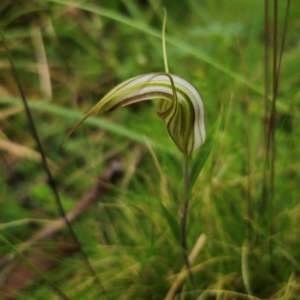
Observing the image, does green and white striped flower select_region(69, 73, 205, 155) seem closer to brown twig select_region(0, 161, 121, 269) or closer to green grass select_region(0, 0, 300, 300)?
green grass select_region(0, 0, 300, 300)

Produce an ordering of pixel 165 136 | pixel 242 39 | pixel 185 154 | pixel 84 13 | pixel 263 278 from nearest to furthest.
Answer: pixel 185 154
pixel 263 278
pixel 165 136
pixel 242 39
pixel 84 13

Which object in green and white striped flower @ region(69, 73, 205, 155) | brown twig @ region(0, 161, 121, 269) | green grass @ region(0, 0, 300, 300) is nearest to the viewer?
green and white striped flower @ region(69, 73, 205, 155)

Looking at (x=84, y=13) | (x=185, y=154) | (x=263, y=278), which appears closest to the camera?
(x=185, y=154)

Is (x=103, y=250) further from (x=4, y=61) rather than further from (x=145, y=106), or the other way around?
(x=4, y=61)

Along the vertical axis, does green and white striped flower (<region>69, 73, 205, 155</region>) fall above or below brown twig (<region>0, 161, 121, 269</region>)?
above

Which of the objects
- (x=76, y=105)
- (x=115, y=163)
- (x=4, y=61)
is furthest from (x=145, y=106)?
(x=4, y=61)

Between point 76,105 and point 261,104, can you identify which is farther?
point 76,105

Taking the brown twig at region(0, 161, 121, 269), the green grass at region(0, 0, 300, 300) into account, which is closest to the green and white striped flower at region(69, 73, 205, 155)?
the green grass at region(0, 0, 300, 300)
